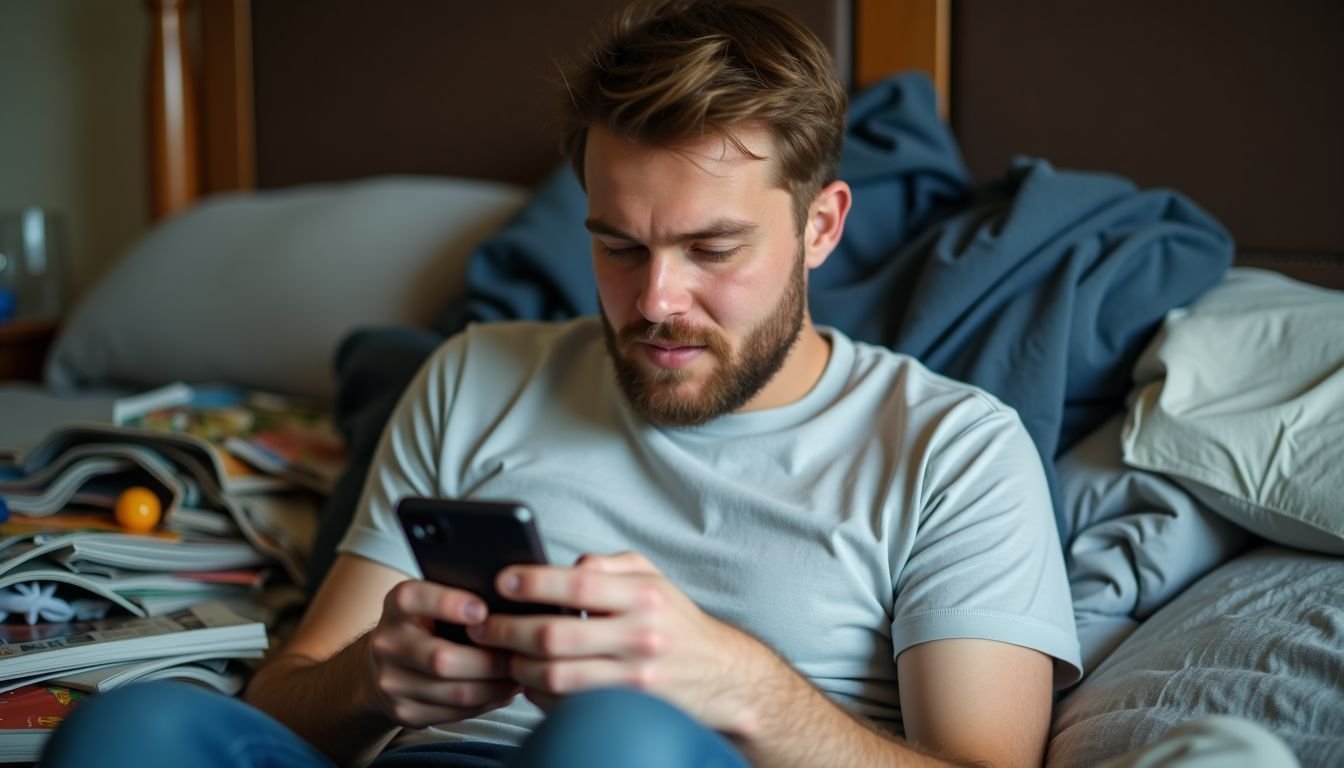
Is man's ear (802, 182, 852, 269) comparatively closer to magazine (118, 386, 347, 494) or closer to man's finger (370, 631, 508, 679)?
man's finger (370, 631, 508, 679)

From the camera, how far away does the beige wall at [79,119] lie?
260 centimetres

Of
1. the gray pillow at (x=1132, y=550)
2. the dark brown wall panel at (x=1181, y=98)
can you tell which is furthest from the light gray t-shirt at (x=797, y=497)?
the dark brown wall panel at (x=1181, y=98)

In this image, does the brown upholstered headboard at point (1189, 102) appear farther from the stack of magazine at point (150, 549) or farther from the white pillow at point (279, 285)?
the stack of magazine at point (150, 549)

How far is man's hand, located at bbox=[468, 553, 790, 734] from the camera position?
737mm

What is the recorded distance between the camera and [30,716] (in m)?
1.00

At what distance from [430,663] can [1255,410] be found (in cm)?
74

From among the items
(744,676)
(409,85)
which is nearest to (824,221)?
(744,676)

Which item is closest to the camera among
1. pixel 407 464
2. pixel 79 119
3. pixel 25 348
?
pixel 407 464

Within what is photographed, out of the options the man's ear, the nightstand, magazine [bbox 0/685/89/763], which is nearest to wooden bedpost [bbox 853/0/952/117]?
the man's ear

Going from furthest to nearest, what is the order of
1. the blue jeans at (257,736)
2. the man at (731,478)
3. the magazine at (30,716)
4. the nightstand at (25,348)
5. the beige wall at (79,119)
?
1. the beige wall at (79,119)
2. the nightstand at (25,348)
3. the magazine at (30,716)
4. the man at (731,478)
5. the blue jeans at (257,736)

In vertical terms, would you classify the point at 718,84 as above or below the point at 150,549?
above

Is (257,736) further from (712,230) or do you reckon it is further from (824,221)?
(824,221)

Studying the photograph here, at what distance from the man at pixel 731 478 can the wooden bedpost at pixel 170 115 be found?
127cm

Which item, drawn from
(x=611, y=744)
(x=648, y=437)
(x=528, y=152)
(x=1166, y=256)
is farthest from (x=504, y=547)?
(x=528, y=152)
